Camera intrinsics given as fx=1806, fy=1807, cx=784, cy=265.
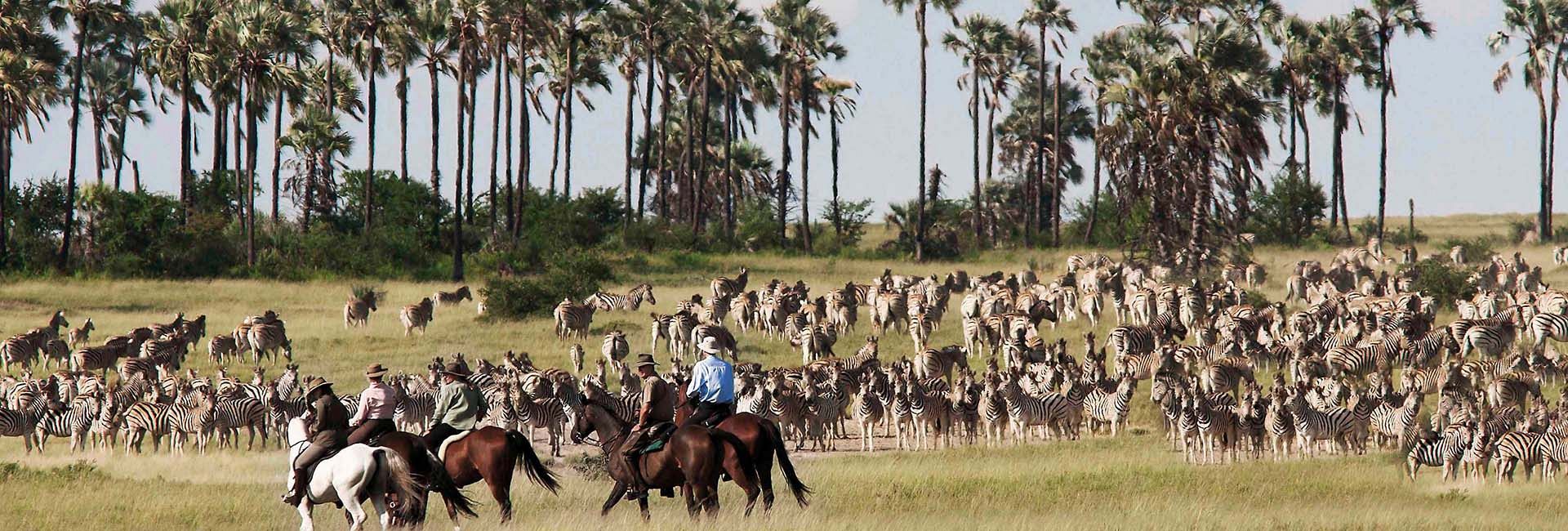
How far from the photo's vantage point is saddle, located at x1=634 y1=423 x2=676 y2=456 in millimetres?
17312

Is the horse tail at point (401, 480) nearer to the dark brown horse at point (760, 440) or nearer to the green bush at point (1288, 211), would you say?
the dark brown horse at point (760, 440)

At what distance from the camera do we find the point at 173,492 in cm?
1972

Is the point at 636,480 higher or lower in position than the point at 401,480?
lower

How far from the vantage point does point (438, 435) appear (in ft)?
56.2

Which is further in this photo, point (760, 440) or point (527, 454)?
point (760, 440)

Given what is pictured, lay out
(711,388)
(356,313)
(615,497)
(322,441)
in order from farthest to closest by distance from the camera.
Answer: (356,313) → (711,388) → (615,497) → (322,441)

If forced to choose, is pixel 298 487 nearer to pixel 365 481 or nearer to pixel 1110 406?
pixel 365 481

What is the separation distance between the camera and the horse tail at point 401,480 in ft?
51.6

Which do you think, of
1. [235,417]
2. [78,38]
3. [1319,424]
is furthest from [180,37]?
[1319,424]

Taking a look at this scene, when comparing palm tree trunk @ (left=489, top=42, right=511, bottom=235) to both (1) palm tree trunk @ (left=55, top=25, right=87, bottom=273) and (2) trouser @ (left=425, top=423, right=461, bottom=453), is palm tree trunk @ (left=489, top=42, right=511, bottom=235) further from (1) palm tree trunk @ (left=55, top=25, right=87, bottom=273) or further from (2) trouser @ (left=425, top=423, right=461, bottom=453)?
(2) trouser @ (left=425, top=423, right=461, bottom=453)

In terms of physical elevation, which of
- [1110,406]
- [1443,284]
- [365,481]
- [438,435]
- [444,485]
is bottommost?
[1110,406]

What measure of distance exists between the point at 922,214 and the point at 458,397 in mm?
52807

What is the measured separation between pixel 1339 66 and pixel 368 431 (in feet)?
214

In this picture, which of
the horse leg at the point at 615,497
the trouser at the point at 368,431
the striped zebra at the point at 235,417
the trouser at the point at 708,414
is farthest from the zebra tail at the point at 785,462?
the striped zebra at the point at 235,417
